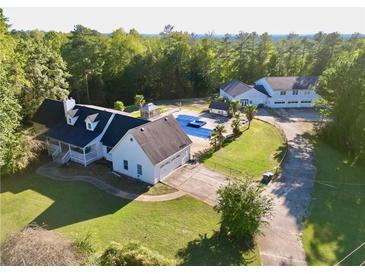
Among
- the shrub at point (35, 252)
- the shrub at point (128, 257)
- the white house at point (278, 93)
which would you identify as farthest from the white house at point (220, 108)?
the shrub at point (35, 252)

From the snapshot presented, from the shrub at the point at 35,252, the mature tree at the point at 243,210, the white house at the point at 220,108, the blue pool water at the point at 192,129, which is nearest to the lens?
the shrub at the point at 35,252

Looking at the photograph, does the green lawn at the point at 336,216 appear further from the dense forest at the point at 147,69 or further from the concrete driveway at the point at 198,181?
the concrete driveway at the point at 198,181

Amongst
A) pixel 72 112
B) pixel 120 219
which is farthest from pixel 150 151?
pixel 72 112

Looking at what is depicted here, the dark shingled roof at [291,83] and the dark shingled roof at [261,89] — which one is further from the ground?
the dark shingled roof at [291,83]

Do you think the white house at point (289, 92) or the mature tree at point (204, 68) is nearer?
the white house at point (289, 92)

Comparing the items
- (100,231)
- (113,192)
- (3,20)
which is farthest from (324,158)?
(3,20)

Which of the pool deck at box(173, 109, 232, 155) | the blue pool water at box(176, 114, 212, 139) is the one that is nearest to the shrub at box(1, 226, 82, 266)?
the pool deck at box(173, 109, 232, 155)
